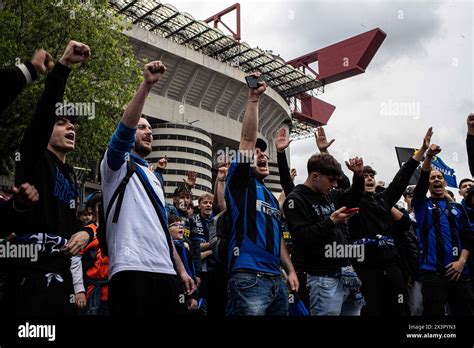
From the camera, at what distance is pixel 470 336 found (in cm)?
390

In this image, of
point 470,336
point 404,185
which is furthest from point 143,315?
point 404,185

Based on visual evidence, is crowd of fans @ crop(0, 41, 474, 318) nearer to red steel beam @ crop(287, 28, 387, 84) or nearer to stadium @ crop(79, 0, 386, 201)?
stadium @ crop(79, 0, 386, 201)

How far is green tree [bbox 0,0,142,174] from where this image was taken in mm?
16594

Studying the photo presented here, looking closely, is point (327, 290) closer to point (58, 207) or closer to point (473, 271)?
point (58, 207)

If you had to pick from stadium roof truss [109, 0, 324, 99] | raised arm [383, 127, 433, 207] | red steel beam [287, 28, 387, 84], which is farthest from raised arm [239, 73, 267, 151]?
red steel beam [287, 28, 387, 84]

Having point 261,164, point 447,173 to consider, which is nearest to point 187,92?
point 447,173

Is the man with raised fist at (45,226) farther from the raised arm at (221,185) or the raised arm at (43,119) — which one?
the raised arm at (221,185)

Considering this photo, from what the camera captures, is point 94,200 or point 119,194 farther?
point 94,200

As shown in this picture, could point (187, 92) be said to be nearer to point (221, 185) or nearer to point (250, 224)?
point (221, 185)

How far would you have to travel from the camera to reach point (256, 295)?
3793 millimetres

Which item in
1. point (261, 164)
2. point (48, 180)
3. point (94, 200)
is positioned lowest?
point (48, 180)

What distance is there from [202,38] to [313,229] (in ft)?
167

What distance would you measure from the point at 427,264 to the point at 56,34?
15.6 m

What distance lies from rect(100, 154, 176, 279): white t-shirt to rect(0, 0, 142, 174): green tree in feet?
45.5
